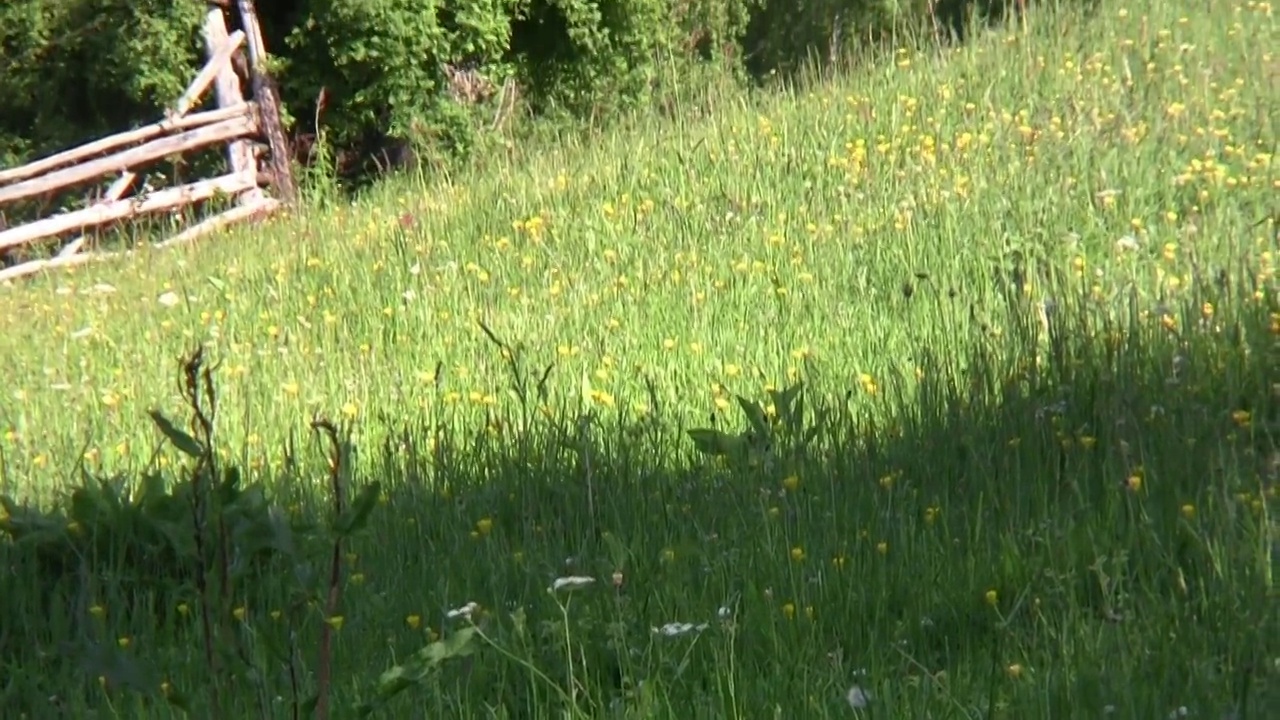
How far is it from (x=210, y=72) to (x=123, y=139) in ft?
3.53

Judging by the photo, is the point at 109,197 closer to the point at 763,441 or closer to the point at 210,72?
the point at 210,72

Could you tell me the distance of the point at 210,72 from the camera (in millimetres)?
11469

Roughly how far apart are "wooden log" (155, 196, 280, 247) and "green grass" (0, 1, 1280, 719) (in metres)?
0.99

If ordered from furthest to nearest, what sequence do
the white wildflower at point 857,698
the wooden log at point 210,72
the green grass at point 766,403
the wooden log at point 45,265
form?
the wooden log at point 210,72
the wooden log at point 45,265
the green grass at point 766,403
the white wildflower at point 857,698

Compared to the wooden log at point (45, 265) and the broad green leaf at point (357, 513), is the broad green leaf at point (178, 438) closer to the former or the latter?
the broad green leaf at point (357, 513)

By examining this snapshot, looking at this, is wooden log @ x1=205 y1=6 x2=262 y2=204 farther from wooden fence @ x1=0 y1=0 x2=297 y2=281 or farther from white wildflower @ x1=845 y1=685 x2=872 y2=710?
white wildflower @ x1=845 y1=685 x2=872 y2=710

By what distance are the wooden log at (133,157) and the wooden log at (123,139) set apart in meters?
0.06

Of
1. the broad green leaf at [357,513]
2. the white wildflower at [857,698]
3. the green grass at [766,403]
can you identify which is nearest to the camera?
the broad green leaf at [357,513]

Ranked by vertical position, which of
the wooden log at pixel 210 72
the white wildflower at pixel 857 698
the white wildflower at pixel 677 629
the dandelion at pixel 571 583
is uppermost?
the wooden log at pixel 210 72

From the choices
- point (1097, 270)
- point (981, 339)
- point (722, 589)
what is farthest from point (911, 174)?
point (722, 589)

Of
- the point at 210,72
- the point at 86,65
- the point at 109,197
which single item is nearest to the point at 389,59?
the point at 210,72

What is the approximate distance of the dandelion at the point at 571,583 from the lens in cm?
274

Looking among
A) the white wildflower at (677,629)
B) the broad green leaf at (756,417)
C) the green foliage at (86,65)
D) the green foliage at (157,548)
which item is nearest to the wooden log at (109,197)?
the green foliage at (86,65)

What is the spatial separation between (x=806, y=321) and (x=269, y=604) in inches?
104
